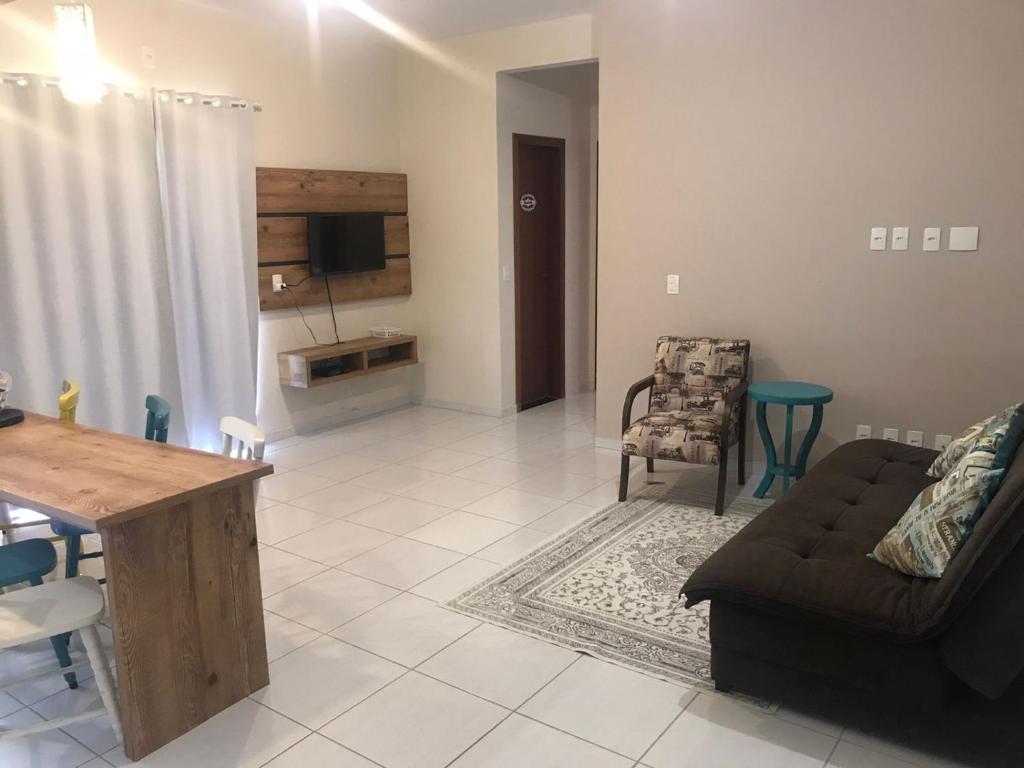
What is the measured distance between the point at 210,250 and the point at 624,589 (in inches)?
126

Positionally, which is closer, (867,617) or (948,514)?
(867,617)

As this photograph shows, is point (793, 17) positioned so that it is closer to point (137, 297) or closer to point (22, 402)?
point (137, 297)

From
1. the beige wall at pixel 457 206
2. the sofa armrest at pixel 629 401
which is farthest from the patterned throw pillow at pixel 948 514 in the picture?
the beige wall at pixel 457 206

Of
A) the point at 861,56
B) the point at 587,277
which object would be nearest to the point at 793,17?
the point at 861,56

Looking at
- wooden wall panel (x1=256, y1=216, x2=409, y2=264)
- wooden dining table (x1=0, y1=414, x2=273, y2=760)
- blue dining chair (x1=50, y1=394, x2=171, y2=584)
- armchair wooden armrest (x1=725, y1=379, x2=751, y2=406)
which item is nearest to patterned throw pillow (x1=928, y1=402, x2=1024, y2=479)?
armchair wooden armrest (x1=725, y1=379, x2=751, y2=406)

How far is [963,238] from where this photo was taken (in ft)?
13.0

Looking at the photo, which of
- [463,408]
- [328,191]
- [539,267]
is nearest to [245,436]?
[328,191]

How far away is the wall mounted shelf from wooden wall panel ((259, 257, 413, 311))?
1.09 feet

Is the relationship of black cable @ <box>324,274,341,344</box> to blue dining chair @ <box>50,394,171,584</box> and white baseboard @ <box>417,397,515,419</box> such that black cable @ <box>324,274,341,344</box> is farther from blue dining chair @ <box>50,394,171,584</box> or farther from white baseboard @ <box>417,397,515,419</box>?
blue dining chair @ <box>50,394,171,584</box>

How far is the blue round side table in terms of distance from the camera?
13.4 feet

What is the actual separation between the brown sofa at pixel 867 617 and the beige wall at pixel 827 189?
170 cm

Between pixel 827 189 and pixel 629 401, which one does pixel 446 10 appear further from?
pixel 629 401

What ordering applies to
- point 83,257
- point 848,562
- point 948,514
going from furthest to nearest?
point 83,257, point 848,562, point 948,514

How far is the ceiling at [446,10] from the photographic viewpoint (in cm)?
501
